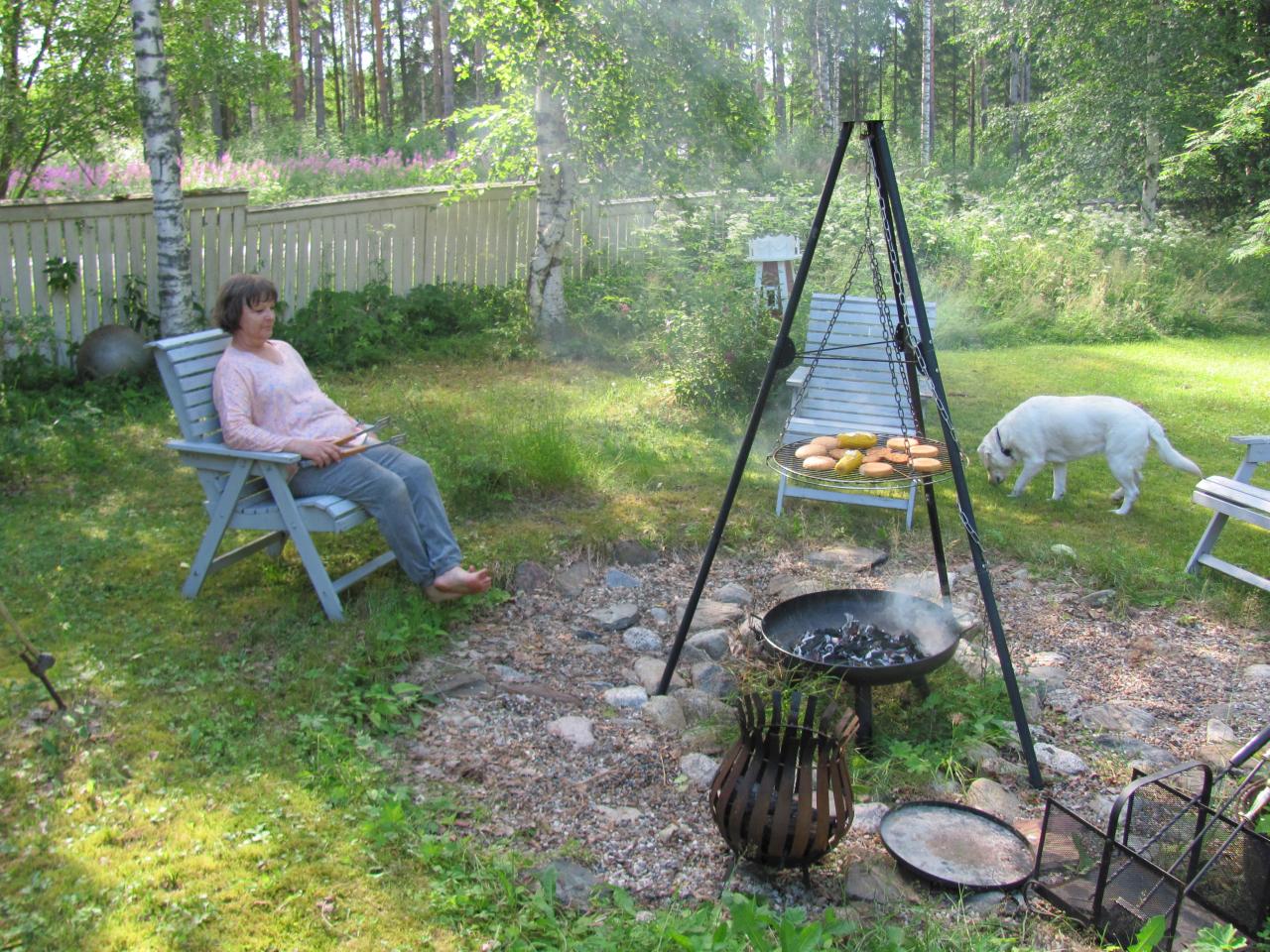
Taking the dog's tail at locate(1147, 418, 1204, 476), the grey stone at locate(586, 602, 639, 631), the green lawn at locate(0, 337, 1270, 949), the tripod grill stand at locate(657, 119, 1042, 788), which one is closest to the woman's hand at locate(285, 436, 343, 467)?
the green lawn at locate(0, 337, 1270, 949)

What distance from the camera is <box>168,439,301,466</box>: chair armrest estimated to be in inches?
157

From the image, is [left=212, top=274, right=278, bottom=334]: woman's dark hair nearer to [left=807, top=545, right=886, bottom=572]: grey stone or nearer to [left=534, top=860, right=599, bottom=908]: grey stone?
[left=534, top=860, right=599, bottom=908]: grey stone

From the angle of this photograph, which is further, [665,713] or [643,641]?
[643,641]

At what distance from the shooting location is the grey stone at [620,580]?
4.80m

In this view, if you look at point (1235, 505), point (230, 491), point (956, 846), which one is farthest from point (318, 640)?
point (1235, 505)

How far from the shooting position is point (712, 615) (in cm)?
446

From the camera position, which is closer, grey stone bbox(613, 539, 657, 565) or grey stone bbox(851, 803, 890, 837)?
grey stone bbox(851, 803, 890, 837)

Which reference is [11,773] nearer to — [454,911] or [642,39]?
[454,911]

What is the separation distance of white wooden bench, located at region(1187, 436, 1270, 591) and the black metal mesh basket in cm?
226

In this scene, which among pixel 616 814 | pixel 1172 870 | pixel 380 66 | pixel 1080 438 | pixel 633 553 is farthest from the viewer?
pixel 380 66

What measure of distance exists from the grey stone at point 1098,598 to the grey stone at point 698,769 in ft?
7.65

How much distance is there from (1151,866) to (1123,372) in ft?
24.7

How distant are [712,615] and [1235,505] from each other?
2597mm

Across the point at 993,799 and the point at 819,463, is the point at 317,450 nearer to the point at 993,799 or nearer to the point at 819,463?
the point at 819,463
